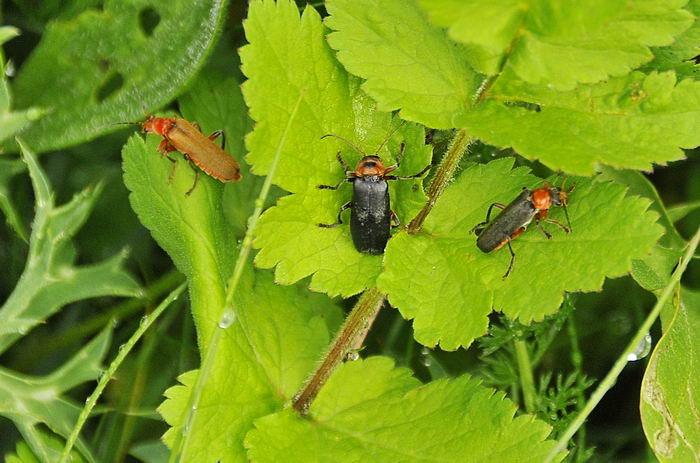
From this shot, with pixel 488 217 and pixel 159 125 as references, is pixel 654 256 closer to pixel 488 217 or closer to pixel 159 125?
pixel 488 217

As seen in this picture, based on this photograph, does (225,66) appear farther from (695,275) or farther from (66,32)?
(695,275)

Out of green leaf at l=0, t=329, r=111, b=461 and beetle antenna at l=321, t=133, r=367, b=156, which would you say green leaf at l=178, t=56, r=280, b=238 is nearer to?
beetle antenna at l=321, t=133, r=367, b=156

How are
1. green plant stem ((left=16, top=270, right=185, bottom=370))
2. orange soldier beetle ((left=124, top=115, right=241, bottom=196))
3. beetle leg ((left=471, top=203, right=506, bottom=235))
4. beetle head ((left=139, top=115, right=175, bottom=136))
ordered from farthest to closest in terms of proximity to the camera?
green plant stem ((left=16, top=270, right=185, bottom=370)), beetle head ((left=139, top=115, right=175, bottom=136)), orange soldier beetle ((left=124, top=115, right=241, bottom=196)), beetle leg ((left=471, top=203, right=506, bottom=235))

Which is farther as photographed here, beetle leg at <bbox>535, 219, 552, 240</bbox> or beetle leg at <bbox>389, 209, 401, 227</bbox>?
beetle leg at <bbox>389, 209, 401, 227</bbox>

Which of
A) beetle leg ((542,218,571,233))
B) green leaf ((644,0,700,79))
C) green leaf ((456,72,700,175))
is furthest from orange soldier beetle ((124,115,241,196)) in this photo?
green leaf ((644,0,700,79))

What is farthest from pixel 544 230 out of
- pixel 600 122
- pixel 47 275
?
pixel 47 275

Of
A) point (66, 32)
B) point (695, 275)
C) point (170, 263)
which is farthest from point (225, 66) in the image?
point (695, 275)

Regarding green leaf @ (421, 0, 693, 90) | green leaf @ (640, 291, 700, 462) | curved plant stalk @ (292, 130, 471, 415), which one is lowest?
green leaf @ (640, 291, 700, 462)
